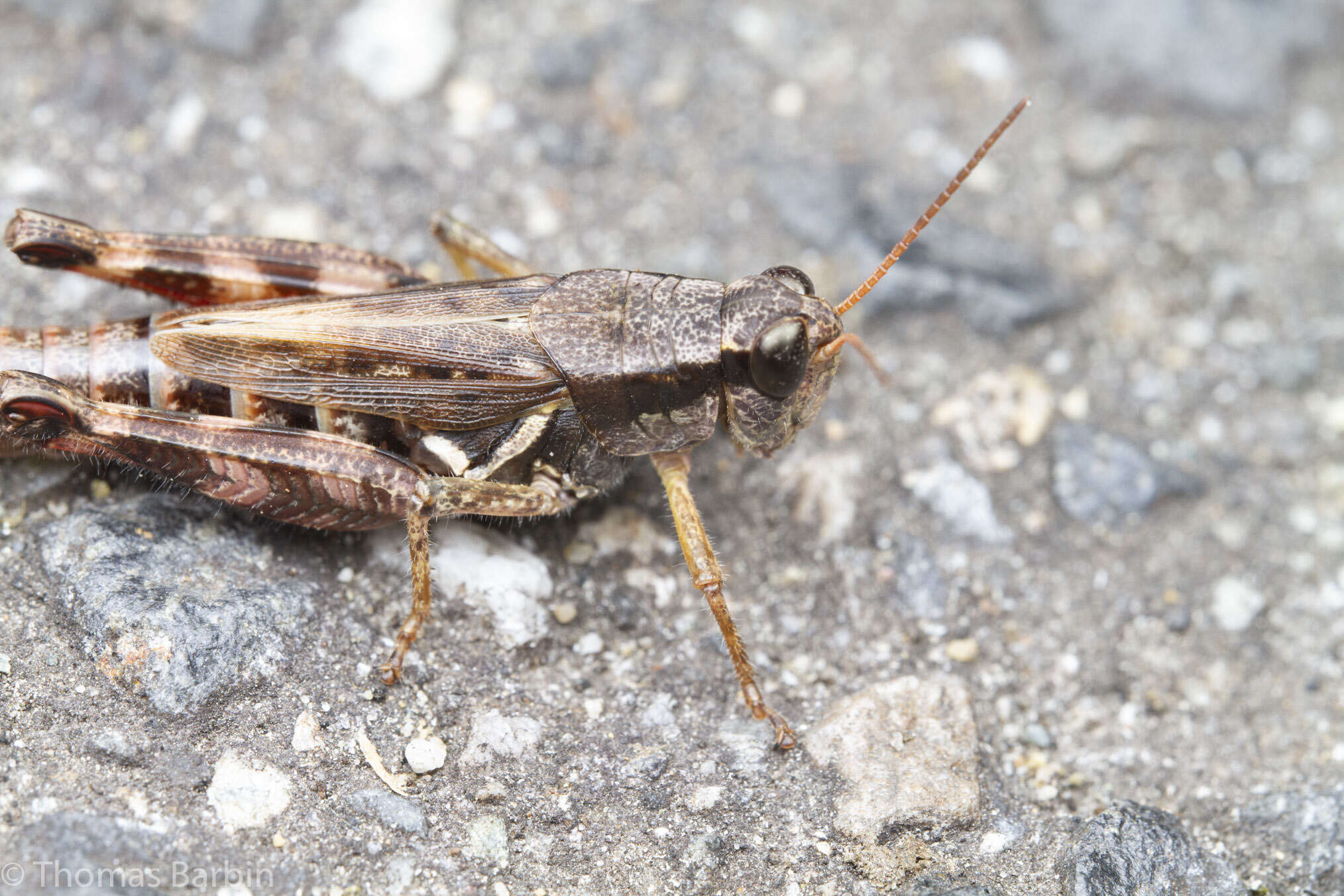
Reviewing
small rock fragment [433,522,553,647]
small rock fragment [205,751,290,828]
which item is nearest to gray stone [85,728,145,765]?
small rock fragment [205,751,290,828]

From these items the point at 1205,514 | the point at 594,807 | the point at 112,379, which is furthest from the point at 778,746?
the point at 112,379

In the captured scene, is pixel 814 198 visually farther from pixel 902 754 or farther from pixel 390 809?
pixel 390 809

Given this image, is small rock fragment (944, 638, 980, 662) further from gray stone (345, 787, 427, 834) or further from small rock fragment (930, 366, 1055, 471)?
gray stone (345, 787, 427, 834)

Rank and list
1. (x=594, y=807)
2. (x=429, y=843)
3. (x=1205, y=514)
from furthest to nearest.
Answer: (x=1205, y=514) → (x=594, y=807) → (x=429, y=843)

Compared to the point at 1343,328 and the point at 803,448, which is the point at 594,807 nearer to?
the point at 803,448

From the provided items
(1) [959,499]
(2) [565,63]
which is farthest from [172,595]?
(2) [565,63]
